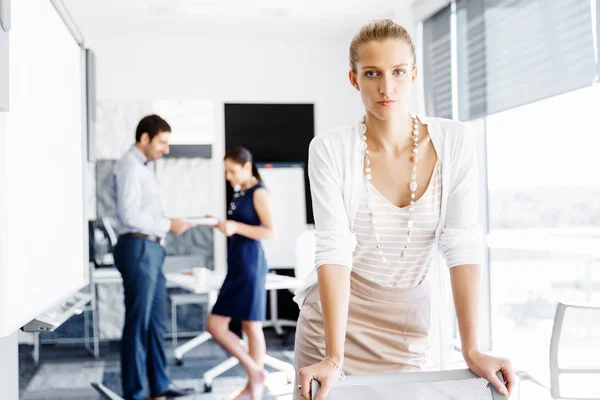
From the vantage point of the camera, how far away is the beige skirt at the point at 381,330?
1418 millimetres

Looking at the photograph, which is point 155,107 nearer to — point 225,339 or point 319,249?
point 225,339

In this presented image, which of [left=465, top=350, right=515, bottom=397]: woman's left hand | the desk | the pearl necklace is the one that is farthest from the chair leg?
[left=465, top=350, right=515, bottom=397]: woman's left hand

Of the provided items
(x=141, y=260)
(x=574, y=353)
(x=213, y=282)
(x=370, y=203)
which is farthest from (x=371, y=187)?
(x=213, y=282)

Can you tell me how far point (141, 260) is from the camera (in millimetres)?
3557

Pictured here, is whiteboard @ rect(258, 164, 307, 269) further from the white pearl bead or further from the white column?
the white pearl bead

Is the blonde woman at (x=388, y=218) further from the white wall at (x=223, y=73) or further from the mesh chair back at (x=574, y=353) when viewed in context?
the white wall at (x=223, y=73)

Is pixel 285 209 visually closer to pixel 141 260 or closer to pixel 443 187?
pixel 141 260

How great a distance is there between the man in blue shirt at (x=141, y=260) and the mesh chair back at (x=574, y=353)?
216 cm

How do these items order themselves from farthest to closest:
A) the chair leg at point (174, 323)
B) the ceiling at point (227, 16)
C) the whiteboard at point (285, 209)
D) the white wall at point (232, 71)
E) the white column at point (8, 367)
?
the whiteboard at point (285, 209) → the white wall at point (232, 71) → the chair leg at point (174, 323) → the ceiling at point (227, 16) → the white column at point (8, 367)

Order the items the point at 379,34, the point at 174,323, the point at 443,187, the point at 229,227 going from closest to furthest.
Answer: the point at 379,34 → the point at 443,187 → the point at 229,227 → the point at 174,323

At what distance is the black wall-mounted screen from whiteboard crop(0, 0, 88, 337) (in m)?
3.51

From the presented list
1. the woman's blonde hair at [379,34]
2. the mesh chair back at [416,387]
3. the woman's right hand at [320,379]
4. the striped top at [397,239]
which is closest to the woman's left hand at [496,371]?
the mesh chair back at [416,387]

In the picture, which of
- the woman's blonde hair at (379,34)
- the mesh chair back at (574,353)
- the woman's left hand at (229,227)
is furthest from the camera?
the woman's left hand at (229,227)

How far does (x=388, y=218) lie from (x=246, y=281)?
8.31 ft
